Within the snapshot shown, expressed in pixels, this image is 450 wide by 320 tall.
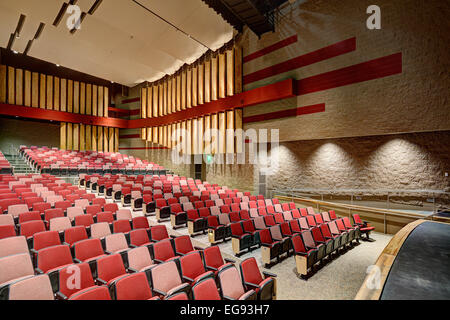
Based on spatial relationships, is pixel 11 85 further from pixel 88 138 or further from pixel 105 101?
pixel 105 101

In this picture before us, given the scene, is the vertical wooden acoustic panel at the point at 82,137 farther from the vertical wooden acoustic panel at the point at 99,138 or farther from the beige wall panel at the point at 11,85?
the beige wall panel at the point at 11,85

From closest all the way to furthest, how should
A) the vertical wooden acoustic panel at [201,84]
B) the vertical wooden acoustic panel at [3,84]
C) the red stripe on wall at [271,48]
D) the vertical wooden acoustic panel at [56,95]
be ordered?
the red stripe on wall at [271,48], the vertical wooden acoustic panel at [201,84], the vertical wooden acoustic panel at [3,84], the vertical wooden acoustic panel at [56,95]

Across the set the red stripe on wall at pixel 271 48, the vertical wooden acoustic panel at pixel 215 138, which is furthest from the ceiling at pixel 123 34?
the vertical wooden acoustic panel at pixel 215 138

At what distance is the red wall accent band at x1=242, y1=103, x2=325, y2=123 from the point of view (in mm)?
6417

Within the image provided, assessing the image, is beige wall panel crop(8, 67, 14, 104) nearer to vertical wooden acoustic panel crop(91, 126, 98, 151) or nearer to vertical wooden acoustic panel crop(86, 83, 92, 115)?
vertical wooden acoustic panel crop(86, 83, 92, 115)

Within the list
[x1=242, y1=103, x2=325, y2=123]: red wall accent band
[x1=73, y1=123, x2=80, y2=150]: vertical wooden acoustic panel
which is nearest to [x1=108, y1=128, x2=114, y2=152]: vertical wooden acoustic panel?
[x1=73, y1=123, x2=80, y2=150]: vertical wooden acoustic panel

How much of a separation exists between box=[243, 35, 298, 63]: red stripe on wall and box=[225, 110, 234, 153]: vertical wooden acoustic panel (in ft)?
6.11

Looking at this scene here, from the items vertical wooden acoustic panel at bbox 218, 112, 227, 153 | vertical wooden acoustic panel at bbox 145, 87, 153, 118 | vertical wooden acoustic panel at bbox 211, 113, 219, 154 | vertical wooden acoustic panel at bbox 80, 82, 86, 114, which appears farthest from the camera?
vertical wooden acoustic panel at bbox 80, 82, 86, 114

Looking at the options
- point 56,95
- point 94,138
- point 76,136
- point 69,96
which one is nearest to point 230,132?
point 94,138

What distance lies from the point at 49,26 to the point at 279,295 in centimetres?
1010

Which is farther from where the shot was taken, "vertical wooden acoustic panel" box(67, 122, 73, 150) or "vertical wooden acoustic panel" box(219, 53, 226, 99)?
"vertical wooden acoustic panel" box(67, 122, 73, 150)

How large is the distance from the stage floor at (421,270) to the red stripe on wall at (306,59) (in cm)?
461

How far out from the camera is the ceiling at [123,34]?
271 inches

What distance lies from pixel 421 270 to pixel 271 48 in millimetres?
6900
